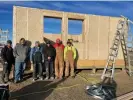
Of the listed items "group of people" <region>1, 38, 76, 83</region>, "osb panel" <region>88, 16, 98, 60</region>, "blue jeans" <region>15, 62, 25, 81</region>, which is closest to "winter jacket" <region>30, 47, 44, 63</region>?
"group of people" <region>1, 38, 76, 83</region>

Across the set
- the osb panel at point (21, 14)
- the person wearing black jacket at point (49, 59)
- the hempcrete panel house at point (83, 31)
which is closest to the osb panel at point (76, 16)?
the hempcrete panel house at point (83, 31)

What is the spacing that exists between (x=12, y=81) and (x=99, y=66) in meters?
5.47

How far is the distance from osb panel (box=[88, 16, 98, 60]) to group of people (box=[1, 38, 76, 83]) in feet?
7.07

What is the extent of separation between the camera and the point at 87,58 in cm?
1496

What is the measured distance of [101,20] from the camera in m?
15.4

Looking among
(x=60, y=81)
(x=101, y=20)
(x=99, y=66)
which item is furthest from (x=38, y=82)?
(x=101, y=20)

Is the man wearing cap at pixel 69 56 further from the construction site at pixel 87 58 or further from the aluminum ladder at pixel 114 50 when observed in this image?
the aluminum ladder at pixel 114 50

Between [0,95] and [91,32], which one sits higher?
[91,32]

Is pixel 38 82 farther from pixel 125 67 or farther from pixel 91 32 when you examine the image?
pixel 125 67

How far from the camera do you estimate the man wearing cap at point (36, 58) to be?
468 inches

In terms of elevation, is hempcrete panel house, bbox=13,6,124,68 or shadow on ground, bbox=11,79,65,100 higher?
hempcrete panel house, bbox=13,6,124,68

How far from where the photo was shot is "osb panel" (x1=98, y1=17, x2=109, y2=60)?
15359 millimetres

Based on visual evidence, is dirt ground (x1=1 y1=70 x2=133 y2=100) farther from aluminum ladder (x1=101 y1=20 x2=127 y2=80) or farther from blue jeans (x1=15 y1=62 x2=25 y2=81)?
aluminum ladder (x1=101 y1=20 x2=127 y2=80)

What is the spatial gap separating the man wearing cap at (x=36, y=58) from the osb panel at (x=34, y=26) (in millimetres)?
1213
